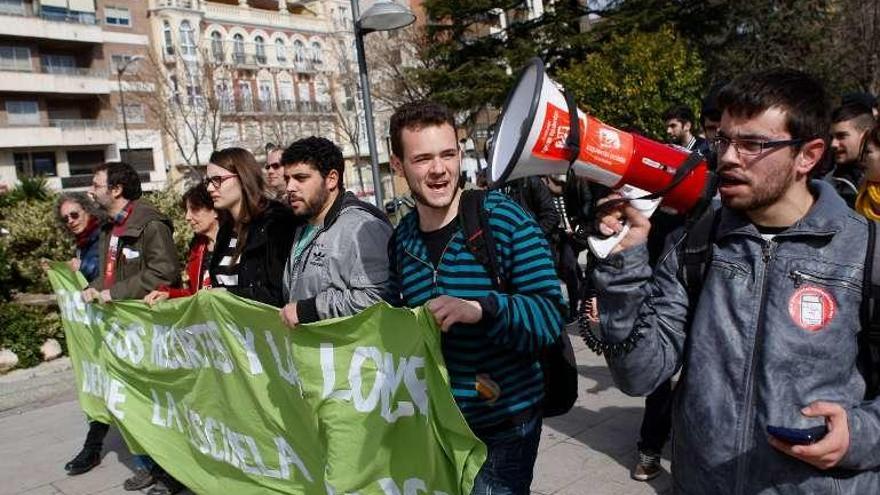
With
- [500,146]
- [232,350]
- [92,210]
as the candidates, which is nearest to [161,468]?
[232,350]

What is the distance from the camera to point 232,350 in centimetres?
320

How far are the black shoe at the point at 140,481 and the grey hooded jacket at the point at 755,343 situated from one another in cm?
367

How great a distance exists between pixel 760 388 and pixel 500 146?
0.82 meters

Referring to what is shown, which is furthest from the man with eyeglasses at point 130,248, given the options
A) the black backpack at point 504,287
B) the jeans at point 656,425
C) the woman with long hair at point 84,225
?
the jeans at point 656,425

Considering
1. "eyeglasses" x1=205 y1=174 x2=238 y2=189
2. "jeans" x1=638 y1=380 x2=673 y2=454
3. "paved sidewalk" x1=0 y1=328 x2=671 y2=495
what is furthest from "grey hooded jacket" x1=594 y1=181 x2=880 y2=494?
"eyeglasses" x1=205 y1=174 x2=238 y2=189

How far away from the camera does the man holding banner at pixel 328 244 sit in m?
2.61

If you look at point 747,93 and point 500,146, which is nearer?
point 747,93

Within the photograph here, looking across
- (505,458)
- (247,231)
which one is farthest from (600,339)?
(247,231)

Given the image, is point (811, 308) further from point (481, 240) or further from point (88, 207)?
point (88, 207)

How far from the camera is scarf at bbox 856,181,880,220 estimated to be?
8.79ft

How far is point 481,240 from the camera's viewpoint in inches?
79.4

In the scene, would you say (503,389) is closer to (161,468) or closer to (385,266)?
(385,266)

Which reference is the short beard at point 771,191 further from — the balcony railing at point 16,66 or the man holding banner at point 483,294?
the balcony railing at point 16,66

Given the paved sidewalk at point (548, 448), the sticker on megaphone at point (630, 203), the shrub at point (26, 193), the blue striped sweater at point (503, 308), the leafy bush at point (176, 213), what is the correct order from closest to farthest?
the sticker on megaphone at point (630, 203)
the blue striped sweater at point (503, 308)
the paved sidewalk at point (548, 448)
the leafy bush at point (176, 213)
the shrub at point (26, 193)
